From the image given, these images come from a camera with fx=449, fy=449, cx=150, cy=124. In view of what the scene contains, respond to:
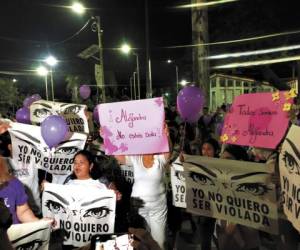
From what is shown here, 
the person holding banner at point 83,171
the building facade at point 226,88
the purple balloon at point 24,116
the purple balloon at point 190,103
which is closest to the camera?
the person holding banner at point 83,171

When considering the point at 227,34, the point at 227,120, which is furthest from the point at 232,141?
the point at 227,34

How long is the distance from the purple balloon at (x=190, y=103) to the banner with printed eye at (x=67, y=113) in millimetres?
1558

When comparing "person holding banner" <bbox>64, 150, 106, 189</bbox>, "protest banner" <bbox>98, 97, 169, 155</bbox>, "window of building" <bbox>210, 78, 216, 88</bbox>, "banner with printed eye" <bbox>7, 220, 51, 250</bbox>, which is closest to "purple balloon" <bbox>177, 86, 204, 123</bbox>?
"protest banner" <bbox>98, 97, 169, 155</bbox>

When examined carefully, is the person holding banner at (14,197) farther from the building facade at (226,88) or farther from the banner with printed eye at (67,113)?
the building facade at (226,88)

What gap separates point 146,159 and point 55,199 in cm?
108

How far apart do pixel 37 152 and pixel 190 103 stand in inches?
92.9

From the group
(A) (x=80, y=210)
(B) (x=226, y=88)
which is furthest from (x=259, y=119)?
(B) (x=226, y=88)

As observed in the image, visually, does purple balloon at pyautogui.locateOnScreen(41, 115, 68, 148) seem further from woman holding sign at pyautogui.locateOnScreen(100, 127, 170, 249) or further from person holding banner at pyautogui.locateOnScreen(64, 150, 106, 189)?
woman holding sign at pyautogui.locateOnScreen(100, 127, 170, 249)

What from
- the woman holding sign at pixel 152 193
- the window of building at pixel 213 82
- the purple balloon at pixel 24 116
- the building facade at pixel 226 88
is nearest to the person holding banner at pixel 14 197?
the woman holding sign at pixel 152 193

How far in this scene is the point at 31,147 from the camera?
593 centimetres

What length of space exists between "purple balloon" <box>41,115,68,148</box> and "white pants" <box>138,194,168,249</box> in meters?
1.55

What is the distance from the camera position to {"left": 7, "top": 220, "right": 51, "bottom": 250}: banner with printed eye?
11.8 feet

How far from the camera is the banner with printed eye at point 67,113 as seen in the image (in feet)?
23.8

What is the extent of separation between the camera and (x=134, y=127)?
5.02m
